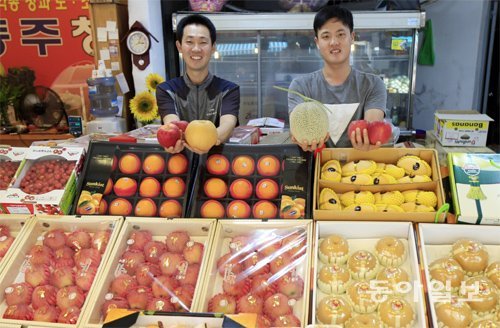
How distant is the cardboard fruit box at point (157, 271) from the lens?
1.40 m

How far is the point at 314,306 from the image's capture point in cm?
132

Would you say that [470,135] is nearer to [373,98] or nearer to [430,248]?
[373,98]

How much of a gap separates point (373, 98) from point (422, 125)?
4133 mm

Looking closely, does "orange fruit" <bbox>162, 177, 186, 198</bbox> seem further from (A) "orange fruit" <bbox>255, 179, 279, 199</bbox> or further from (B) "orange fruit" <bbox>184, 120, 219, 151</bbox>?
(A) "orange fruit" <bbox>255, 179, 279, 199</bbox>

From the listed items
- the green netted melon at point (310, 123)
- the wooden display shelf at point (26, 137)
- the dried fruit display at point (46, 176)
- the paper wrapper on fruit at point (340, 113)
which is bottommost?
the wooden display shelf at point (26, 137)

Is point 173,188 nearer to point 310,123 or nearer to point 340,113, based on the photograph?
point 310,123

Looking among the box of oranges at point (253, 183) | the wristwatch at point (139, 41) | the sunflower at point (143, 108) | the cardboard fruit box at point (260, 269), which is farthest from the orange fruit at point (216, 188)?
the wristwatch at point (139, 41)

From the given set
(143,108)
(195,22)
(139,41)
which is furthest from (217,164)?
(139,41)

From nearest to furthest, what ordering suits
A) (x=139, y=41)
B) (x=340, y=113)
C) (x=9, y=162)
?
1. (x=9, y=162)
2. (x=340, y=113)
3. (x=139, y=41)

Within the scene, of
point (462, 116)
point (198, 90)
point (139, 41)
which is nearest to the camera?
point (198, 90)

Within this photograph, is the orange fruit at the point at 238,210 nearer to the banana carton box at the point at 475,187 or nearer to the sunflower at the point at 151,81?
Result: the banana carton box at the point at 475,187

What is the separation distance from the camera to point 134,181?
5.66 ft

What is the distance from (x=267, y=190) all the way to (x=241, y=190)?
0.33 ft

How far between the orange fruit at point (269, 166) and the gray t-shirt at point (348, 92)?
51cm
